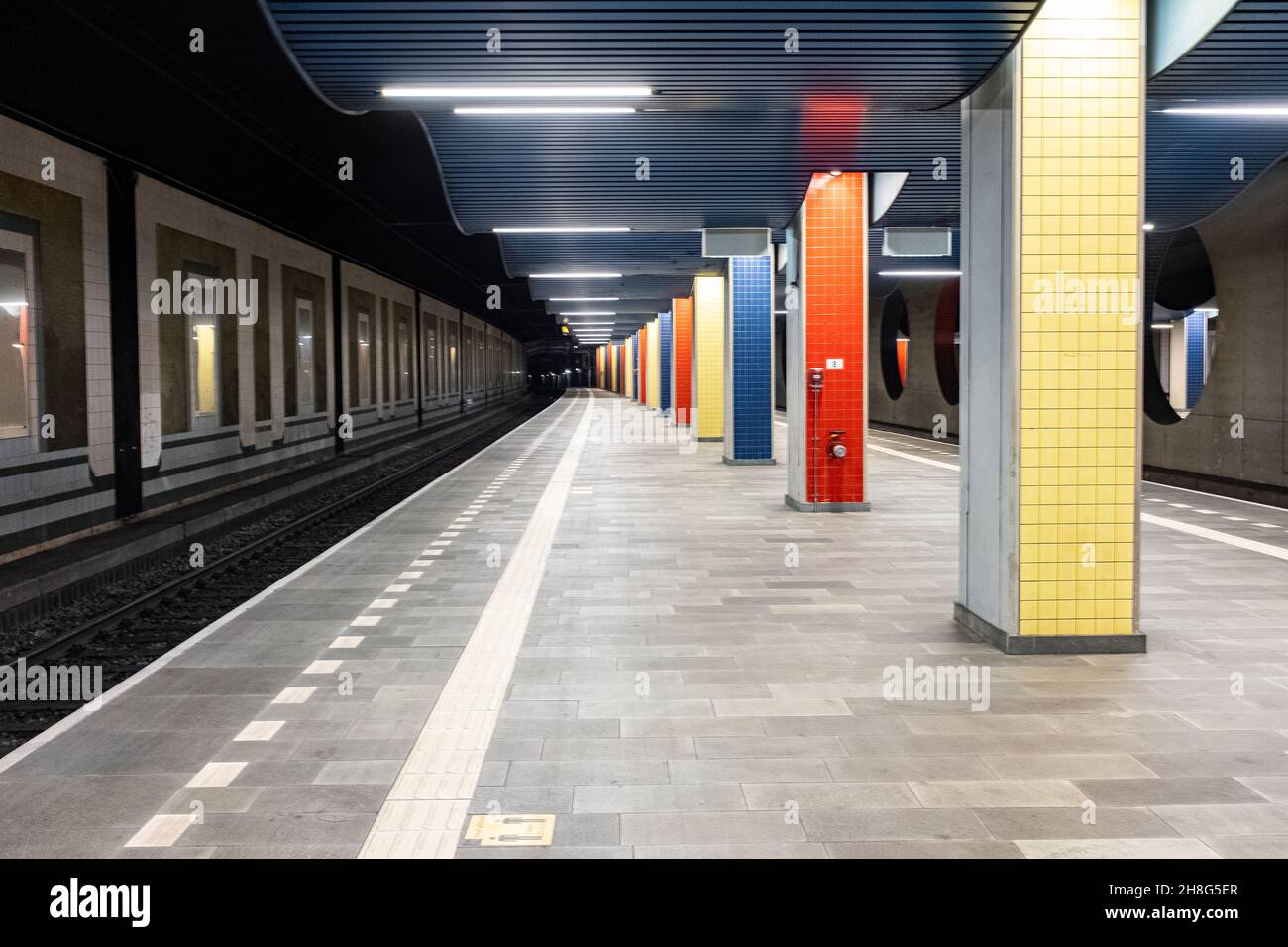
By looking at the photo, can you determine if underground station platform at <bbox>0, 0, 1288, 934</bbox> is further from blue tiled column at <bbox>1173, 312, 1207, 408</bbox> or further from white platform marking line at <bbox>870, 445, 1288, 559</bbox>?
blue tiled column at <bbox>1173, 312, 1207, 408</bbox>

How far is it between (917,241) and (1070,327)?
1034cm

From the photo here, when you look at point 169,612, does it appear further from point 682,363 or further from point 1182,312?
point 682,363

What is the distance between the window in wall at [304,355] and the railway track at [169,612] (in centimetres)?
805

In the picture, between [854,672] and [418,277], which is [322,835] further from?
[418,277]

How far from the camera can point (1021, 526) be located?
21.0 feet

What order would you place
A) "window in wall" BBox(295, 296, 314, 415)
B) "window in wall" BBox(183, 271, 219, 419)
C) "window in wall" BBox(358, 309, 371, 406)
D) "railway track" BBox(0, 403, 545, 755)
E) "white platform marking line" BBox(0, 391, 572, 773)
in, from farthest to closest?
"window in wall" BBox(358, 309, 371, 406), "window in wall" BBox(295, 296, 314, 415), "window in wall" BBox(183, 271, 219, 419), "railway track" BBox(0, 403, 545, 755), "white platform marking line" BBox(0, 391, 572, 773)

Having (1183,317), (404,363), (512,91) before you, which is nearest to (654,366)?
(404,363)

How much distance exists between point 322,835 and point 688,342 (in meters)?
29.4

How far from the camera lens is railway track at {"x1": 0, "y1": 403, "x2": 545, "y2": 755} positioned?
5.82 m

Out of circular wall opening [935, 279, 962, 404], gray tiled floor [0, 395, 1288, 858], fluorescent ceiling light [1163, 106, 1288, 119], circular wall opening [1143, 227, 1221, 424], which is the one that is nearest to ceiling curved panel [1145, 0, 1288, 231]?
fluorescent ceiling light [1163, 106, 1288, 119]

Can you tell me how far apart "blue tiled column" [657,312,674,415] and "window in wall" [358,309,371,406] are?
40.6 feet

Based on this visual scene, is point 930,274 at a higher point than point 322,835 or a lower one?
higher

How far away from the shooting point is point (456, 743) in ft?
15.9

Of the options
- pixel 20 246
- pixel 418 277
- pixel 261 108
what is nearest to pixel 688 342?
pixel 418 277
